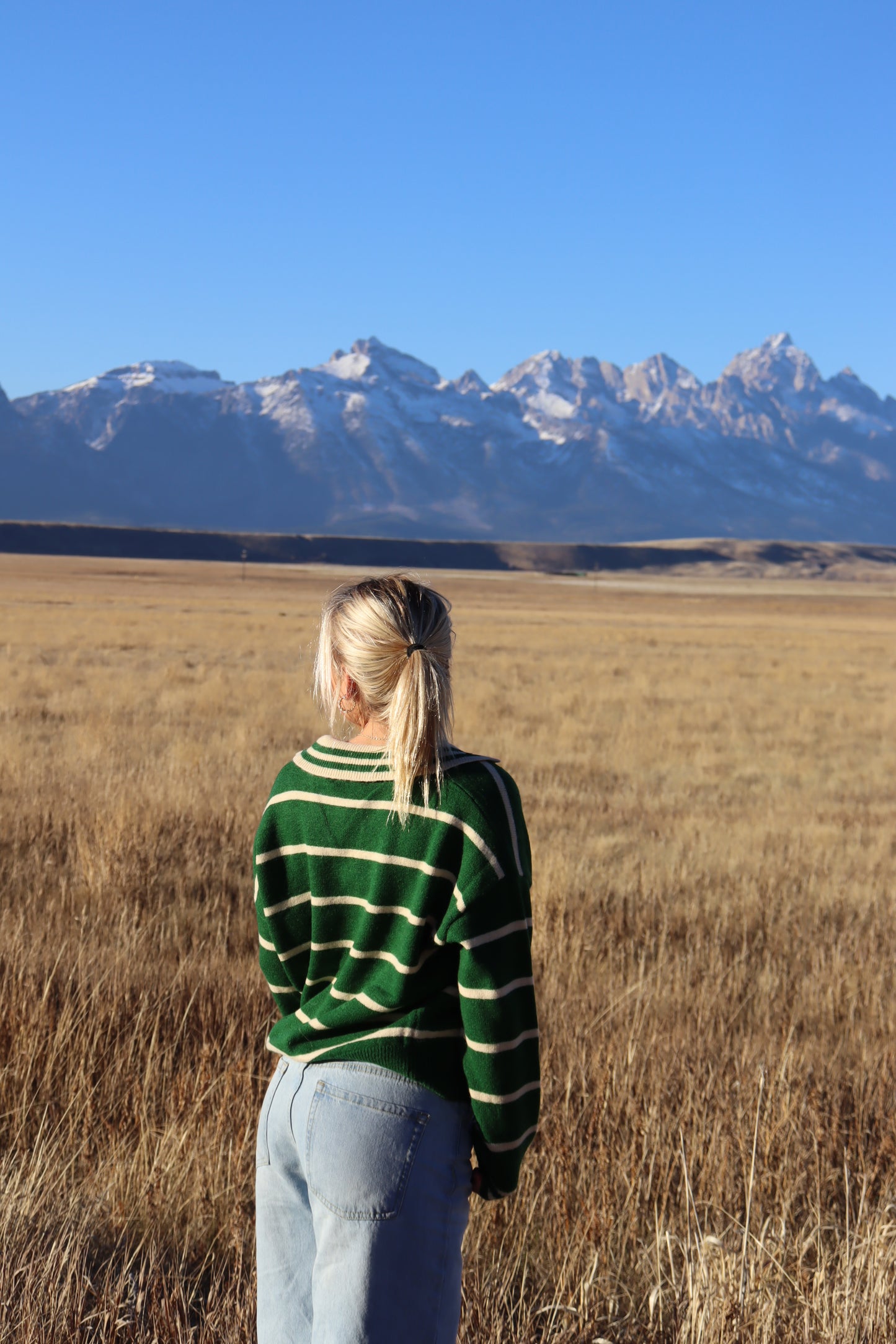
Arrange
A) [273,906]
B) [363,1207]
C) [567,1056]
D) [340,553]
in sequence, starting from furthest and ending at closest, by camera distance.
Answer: [340,553] < [567,1056] < [273,906] < [363,1207]

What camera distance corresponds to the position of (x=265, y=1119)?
74.6 inches

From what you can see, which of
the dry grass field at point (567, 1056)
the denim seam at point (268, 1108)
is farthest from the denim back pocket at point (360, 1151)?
the dry grass field at point (567, 1056)

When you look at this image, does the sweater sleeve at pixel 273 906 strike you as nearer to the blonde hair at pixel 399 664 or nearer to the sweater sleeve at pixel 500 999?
the blonde hair at pixel 399 664

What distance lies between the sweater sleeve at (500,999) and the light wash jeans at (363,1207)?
0.08m

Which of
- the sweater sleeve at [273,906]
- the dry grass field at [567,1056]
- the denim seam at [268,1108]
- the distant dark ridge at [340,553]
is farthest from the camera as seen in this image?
the distant dark ridge at [340,553]

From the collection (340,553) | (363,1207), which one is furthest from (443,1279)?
(340,553)

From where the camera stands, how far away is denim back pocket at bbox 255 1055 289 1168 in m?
1.87

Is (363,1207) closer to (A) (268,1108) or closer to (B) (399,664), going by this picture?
(A) (268,1108)

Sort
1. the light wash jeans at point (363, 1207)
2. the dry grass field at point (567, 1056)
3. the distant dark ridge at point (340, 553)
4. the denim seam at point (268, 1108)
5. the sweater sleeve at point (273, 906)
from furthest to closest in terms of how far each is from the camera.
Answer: the distant dark ridge at point (340, 553)
the dry grass field at point (567, 1056)
the sweater sleeve at point (273, 906)
the denim seam at point (268, 1108)
the light wash jeans at point (363, 1207)

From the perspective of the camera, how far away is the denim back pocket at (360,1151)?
1.71 meters

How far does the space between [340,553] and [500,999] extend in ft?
617

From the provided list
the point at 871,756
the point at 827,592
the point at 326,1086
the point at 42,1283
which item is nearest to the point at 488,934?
the point at 326,1086

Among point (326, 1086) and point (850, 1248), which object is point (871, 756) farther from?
point (326, 1086)

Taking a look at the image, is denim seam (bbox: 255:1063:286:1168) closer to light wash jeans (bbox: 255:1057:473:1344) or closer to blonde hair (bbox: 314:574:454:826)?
light wash jeans (bbox: 255:1057:473:1344)
